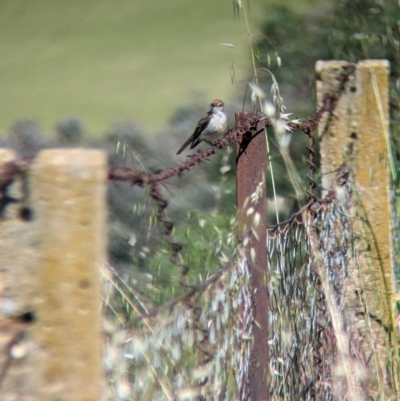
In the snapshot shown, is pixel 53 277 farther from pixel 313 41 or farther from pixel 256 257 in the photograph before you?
pixel 313 41

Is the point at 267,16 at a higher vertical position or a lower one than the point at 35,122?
higher

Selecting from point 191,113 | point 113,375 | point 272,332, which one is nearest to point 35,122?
point 191,113

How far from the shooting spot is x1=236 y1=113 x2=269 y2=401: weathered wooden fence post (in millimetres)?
1949

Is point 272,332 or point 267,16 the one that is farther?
point 267,16

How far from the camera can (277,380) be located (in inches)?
82.5

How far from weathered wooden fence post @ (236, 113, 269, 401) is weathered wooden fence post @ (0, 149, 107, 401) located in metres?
0.83

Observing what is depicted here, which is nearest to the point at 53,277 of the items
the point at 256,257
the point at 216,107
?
the point at 256,257

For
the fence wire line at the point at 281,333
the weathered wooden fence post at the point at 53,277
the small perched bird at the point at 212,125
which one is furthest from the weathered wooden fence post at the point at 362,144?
the weathered wooden fence post at the point at 53,277

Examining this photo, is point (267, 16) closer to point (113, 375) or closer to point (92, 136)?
point (92, 136)

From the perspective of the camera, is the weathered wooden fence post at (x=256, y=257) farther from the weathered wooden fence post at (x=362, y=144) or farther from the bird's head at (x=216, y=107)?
the bird's head at (x=216, y=107)

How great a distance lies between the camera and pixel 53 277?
110 cm

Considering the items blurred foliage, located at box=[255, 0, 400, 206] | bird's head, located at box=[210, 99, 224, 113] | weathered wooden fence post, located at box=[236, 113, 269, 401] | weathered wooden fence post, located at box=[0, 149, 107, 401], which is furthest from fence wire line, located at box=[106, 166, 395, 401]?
blurred foliage, located at box=[255, 0, 400, 206]

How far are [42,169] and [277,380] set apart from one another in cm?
119

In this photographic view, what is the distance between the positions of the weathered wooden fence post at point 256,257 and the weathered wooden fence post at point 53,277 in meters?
0.83
